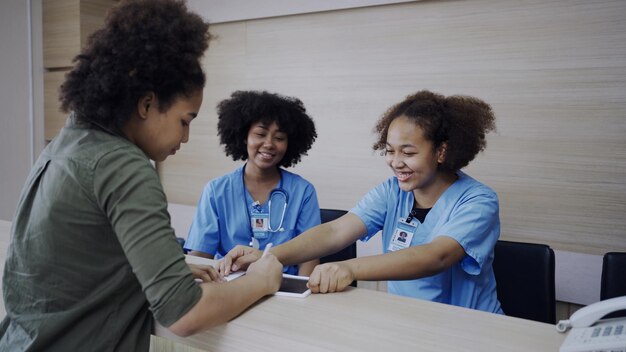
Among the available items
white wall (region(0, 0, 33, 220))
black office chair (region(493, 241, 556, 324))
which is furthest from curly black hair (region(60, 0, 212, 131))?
white wall (region(0, 0, 33, 220))

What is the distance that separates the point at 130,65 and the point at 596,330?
1036mm

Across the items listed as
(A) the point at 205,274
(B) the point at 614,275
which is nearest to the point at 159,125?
(A) the point at 205,274

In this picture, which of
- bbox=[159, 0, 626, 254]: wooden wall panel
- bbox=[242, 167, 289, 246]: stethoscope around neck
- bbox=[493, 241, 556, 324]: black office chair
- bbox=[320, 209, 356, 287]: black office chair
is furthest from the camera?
bbox=[320, 209, 356, 287]: black office chair

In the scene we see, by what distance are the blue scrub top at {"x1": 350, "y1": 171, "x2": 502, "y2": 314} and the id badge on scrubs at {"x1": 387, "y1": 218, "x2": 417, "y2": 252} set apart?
0.02m

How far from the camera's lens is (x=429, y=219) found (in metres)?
1.87

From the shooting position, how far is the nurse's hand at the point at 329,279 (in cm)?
131

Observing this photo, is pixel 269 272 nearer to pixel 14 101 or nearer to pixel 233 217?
pixel 233 217

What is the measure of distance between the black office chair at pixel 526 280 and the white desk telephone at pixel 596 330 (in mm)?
1049

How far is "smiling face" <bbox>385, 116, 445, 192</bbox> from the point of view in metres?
1.88

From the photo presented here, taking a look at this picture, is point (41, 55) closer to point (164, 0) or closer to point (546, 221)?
point (164, 0)

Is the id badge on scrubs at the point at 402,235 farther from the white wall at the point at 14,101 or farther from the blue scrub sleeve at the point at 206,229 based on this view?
the white wall at the point at 14,101

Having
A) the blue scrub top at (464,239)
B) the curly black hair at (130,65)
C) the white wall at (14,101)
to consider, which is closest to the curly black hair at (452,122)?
the blue scrub top at (464,239)

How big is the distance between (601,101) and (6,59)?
4.15 metres

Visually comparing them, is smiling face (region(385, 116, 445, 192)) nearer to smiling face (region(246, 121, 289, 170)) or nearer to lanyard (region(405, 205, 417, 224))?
lanyard (region(405, 205, 417, 224))
